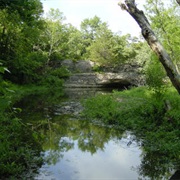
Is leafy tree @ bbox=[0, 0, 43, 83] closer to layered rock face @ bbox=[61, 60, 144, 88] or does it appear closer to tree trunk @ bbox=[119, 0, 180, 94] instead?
layered rock face @ bbox=[61, 60, 144, 88]

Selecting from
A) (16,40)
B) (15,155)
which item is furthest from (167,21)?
(15,155)

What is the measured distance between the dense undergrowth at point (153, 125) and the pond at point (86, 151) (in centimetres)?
35

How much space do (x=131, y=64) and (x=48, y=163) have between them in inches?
1510

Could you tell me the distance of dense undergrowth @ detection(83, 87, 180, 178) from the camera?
711 centimetres

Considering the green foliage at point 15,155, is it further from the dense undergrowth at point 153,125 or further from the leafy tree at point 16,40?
the leafy tree at point 16,40

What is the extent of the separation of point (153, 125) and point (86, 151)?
324cm

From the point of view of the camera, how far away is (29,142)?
870cm

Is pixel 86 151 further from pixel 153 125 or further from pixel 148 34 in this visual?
pixel 148 34

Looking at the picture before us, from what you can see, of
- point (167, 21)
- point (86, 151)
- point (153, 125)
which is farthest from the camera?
point (167, 21)

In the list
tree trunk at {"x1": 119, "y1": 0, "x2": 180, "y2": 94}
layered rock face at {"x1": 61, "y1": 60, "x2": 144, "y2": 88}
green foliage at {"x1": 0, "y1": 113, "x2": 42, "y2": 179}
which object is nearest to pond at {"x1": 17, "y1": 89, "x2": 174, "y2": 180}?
green foliage at {"x1": 0, "y1": 113, "x2": 42, "y2": 179}

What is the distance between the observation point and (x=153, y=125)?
10.2m

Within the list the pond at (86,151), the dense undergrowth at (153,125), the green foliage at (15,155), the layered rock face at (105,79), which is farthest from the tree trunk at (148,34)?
the layered rock face at (105,79)

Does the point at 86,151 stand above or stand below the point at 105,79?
below

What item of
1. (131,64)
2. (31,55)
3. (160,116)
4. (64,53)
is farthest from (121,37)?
(160,116)
